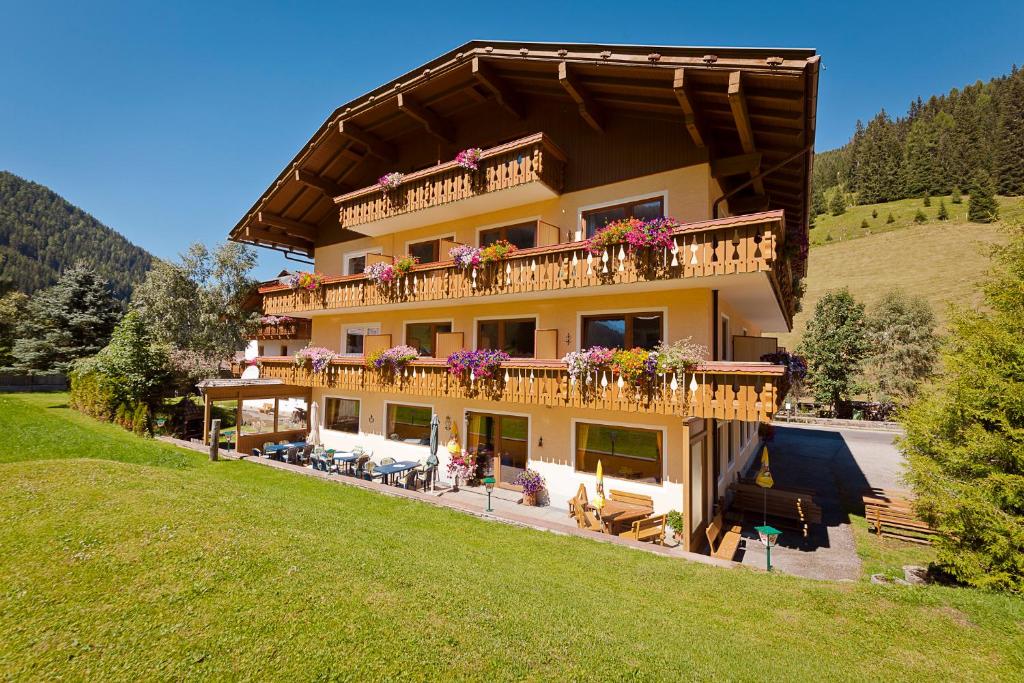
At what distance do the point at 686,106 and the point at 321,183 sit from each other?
1504 centimetres

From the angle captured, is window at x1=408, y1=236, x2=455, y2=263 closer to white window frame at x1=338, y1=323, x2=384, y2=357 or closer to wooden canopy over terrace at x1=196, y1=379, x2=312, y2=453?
white window frame at x1=338, y1=323, x2=384, y2=357

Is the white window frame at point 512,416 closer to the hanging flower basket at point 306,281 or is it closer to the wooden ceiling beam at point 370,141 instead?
the hanging flower basket at point 306,281

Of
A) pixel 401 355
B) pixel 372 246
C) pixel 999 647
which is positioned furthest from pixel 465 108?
pixel 999 647

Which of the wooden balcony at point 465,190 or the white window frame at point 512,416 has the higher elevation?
the wooden balcony at point 465,190

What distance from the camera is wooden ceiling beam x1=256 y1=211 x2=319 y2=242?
19.7 meters

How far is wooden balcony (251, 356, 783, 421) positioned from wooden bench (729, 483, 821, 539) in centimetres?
442

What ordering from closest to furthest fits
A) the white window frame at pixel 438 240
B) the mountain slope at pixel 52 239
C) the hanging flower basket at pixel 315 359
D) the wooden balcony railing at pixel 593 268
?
the wooden balcony railing at pixel 593 268 < the white window frame at pixel 438 240 < the hanging flower basket at pixel 315 359 < the mountain slope at pixel 52 239

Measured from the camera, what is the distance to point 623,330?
1264 centimetres

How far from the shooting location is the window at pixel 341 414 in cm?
1938

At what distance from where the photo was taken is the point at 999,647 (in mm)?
5758

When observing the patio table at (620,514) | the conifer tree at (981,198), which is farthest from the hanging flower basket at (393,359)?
the conifer tree at (981,198)

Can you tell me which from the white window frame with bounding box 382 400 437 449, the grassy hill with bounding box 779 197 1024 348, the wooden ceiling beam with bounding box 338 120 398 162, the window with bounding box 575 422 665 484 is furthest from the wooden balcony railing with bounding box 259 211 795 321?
the grassy hill with bounding box 779 197 1024 348

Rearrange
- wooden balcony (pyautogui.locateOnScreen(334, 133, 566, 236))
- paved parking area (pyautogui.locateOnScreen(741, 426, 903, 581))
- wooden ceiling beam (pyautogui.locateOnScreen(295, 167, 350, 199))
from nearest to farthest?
paved parking area (pyautogui.locateOnScreen(741, 426, 903, 581)), wooden balcony (pyautogui.locateOnScreen(334, 133, 566, 236)), wooden ceiling beam (pyautogui.locateOnScreen(295, 167, 350, 199))

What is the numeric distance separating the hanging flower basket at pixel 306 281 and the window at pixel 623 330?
438 inches
